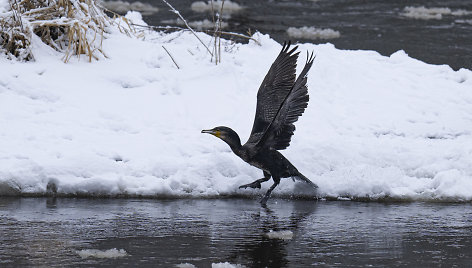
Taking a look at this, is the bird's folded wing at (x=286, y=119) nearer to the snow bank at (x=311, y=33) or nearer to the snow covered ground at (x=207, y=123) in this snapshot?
the snow covered ground at (x=207, y=123)

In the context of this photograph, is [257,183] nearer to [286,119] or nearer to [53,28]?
[286,119]

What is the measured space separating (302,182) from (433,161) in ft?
4.83

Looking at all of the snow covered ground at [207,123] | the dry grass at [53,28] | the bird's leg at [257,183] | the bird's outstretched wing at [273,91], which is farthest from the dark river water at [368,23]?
the bird's leg at [257,183]

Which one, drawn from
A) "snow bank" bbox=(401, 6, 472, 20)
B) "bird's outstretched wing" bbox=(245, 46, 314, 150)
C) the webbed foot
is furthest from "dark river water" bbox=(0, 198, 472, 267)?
"snow bank" bbox=(401, 6, 472, 20)

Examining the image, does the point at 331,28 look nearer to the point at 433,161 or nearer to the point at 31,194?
the point at 433,161

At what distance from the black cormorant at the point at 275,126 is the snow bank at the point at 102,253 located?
6.20 ft

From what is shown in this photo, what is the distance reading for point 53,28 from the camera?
1105 cm

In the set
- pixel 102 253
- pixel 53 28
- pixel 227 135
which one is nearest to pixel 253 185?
pixel 227 135

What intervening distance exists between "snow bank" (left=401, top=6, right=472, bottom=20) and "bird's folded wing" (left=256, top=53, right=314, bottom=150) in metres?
12.0

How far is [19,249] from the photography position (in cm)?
646

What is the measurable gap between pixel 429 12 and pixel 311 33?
388 cm

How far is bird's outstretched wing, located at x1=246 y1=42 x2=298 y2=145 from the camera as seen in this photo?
8508mm

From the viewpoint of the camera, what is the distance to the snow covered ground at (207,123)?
27.9 feet

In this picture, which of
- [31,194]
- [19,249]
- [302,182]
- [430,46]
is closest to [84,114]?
[31,194]
